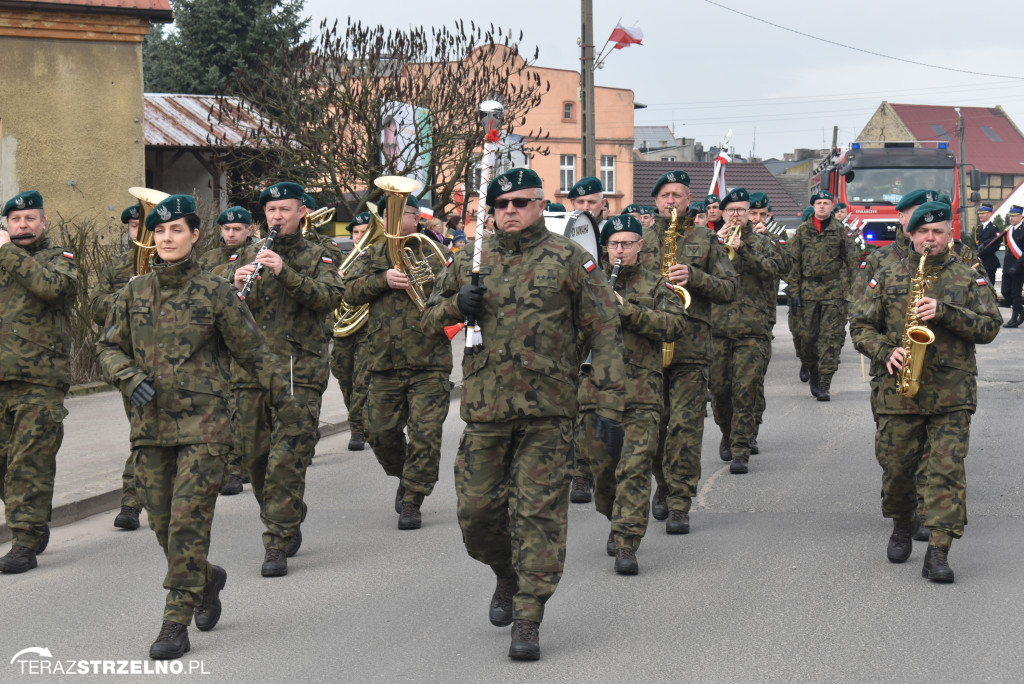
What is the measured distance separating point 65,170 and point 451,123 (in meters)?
6.38

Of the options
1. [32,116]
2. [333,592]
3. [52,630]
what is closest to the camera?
[52,630]

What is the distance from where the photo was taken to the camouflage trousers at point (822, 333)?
14.4 meters

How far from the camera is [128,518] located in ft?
28.5

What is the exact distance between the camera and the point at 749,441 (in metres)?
10.5

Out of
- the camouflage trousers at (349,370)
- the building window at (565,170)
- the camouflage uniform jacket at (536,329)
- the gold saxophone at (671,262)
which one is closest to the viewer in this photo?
the camouflage uniform jacket at (536,329)

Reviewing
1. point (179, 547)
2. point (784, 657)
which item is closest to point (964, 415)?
point (784, 657)

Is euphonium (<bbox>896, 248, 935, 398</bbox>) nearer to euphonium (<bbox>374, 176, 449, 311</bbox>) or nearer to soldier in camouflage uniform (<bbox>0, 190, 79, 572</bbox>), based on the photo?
euphonium (<bbox>374, 176, 449, 311</bbox>)

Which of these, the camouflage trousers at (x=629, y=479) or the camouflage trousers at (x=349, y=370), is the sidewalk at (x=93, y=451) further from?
the camouflage trousers at (x=629, y=479)

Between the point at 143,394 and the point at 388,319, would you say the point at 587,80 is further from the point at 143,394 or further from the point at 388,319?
the point at 143,394

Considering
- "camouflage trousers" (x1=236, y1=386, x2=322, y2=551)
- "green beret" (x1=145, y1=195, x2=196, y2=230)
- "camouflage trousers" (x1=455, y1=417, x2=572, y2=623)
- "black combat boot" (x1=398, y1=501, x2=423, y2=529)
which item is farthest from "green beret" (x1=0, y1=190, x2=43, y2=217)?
"camouflage trousers" (x1=455, y1=417, x2=572, y2=623)

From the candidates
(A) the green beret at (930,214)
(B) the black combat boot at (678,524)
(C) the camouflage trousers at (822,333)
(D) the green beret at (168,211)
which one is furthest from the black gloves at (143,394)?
(C) the camouflage trousers at (822,333)

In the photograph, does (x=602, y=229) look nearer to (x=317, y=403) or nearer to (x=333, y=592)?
(x=317, y=403)

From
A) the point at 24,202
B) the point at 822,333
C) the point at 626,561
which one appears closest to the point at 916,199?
the point at 626,561

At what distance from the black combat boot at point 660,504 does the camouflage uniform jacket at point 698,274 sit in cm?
95
